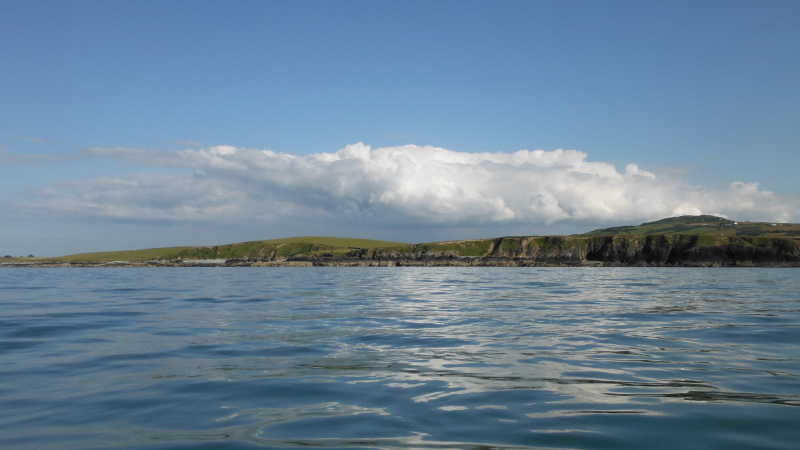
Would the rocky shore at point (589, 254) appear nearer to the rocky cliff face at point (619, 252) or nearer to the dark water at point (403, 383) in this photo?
the rocky cliff face at point (619, 252)

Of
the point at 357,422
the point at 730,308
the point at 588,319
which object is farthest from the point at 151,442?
the point at 730,308

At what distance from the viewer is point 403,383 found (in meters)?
11.0

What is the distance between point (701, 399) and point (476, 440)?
507cm

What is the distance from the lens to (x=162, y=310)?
2703cm

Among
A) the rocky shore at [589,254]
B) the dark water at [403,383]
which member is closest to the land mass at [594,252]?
the rocky shore at [589,254]

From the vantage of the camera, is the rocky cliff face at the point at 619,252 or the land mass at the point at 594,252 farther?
the land mass at the point at 594,252

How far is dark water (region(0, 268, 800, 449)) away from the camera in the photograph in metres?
7.74

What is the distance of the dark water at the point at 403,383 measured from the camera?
7.74 m

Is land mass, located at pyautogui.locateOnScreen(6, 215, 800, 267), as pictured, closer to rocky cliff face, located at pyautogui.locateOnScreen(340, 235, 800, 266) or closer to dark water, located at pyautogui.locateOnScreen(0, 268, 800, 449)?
rocky cliff face, located at pyautogui.locateOnScreen(340, 235, 800, 266)

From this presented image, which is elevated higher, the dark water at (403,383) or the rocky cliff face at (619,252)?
the rocky cliff face at (619,252)

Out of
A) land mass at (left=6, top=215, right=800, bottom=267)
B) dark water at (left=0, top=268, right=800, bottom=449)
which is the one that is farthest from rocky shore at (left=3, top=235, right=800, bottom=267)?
dark water at (left=0, top=268, right=800, bottom=449)

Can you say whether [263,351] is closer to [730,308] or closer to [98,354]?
[98,354]

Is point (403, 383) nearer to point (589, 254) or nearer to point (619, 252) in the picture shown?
point (619, 252)

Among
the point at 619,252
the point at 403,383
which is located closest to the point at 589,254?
the point at 619,252
